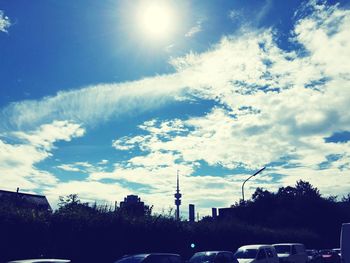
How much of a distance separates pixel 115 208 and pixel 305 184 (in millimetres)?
58010

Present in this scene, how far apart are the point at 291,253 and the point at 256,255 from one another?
6.52m

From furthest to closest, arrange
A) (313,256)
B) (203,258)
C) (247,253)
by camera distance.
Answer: (313,256), (247,253), (203,258)

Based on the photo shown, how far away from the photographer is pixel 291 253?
2342 centimetres

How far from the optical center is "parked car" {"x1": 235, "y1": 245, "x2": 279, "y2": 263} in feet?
58.4

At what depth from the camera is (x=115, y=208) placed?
20781 mm

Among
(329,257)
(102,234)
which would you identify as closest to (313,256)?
(329,257)

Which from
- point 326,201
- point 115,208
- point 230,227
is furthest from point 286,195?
point 115,208

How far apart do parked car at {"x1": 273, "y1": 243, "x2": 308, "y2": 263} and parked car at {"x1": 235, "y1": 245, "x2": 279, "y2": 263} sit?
12.5 feet

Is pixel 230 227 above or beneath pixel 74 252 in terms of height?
above

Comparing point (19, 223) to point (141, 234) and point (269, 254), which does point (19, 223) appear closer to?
point (141, 234)

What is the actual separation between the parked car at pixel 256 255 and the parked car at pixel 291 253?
381 centimetres

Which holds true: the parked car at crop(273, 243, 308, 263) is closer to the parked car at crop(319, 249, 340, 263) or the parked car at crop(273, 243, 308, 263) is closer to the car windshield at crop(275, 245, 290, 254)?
the car windshield at crop(275, 245, 290, 254)

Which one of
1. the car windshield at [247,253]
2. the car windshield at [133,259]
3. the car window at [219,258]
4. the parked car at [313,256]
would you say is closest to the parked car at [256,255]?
the car windshield at [247,253]

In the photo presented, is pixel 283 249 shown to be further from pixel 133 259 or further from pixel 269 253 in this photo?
pixel 133 259
